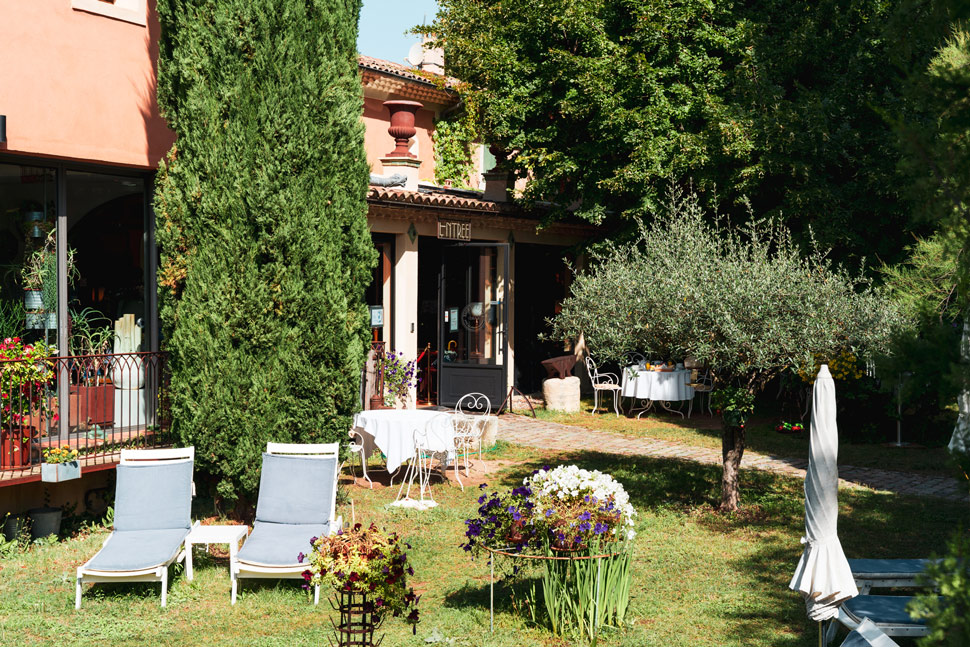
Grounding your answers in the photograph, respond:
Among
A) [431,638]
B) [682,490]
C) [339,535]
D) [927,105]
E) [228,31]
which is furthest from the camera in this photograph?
[682,490]

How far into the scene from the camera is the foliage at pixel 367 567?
4.96 m

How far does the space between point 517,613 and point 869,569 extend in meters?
2.50

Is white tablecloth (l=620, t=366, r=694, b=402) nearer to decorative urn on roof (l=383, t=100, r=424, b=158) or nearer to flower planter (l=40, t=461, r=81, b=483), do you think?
decorative urn on roof (l=383, t=100, r=424, b=158)

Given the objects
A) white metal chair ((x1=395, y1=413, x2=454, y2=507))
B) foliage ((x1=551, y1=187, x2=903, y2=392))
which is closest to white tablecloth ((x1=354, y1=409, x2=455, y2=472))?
white metal chair ((x1=395, y1=413, x2=454, y2=507))

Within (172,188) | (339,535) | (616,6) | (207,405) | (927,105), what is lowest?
(339,535)

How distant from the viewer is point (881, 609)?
219 inches

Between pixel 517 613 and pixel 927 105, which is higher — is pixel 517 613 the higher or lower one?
the lower one

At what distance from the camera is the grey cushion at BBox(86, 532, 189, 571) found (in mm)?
6633

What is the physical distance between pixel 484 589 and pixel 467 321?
375 inches

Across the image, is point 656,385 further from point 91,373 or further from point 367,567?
point 367,567

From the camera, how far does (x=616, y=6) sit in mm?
15586

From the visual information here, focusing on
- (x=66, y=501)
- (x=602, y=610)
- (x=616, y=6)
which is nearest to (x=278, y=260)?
(x=66, y=501)

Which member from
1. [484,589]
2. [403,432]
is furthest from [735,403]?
[403,432]

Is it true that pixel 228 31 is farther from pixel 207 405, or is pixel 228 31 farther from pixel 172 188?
pixel 207 405
